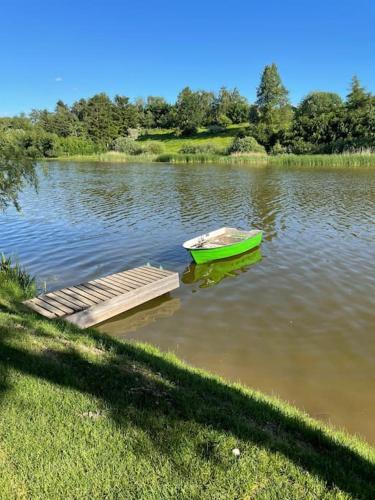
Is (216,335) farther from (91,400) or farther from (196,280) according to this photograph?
(91,400)

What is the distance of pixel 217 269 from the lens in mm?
12305

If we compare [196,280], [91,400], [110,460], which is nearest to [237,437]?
[110,460]

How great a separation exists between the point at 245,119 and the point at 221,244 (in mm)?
81528

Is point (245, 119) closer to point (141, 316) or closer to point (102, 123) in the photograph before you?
point (102, 123)

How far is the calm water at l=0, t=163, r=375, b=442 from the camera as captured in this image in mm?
6711

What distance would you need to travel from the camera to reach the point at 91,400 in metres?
3.94

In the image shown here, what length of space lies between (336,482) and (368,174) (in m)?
36.7

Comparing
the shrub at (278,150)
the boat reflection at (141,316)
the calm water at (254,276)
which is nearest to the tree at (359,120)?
the shrub at (278,150)

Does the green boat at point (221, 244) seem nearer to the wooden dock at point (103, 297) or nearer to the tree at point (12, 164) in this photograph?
the wooden dock at point (103, 297)

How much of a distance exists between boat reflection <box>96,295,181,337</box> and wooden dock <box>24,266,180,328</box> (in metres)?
0.19

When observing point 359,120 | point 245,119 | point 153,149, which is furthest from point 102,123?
point 359,120

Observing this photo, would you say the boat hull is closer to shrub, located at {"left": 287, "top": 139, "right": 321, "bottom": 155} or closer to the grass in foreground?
the grass in foreground

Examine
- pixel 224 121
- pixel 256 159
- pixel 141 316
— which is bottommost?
pixel 141 316

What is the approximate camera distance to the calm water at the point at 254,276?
671 cm
